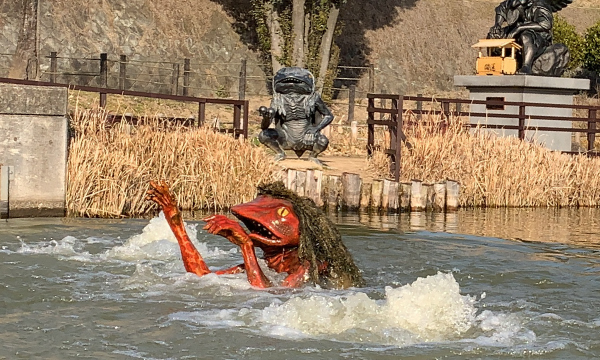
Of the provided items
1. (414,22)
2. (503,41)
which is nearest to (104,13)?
(414,22)

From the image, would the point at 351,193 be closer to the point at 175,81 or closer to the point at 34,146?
the point at 34,146

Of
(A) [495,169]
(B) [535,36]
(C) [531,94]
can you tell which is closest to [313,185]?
(A) [495,169]

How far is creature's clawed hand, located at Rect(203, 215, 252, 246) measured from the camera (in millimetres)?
7996

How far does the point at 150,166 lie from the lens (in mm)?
14906

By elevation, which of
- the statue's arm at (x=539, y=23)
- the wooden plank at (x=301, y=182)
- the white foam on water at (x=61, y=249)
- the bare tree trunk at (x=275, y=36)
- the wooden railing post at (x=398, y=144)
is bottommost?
the white foam on water at (x=61, y=249)

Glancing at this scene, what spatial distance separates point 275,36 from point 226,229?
28719 mm

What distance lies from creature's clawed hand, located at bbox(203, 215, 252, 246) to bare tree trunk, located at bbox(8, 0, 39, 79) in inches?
881

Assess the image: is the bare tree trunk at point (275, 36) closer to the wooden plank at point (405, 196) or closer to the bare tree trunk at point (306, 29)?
the bare tree trunk at point (306, 29)

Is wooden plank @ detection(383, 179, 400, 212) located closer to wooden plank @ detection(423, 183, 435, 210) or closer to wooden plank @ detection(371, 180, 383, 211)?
wooden plank @ detection(371, 180, 383, 211)

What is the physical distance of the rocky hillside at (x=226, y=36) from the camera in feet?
125

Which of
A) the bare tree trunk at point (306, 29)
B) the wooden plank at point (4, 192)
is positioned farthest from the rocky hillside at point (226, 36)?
the wooden plank at point (4, 192)

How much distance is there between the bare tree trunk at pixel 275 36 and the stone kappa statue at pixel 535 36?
495 inches

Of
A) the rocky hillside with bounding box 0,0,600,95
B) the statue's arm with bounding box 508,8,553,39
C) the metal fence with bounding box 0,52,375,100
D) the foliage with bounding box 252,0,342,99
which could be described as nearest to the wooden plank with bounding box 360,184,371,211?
the statue's arm with bounding box 508,8,553,39

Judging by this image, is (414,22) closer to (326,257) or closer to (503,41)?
(503,41)
